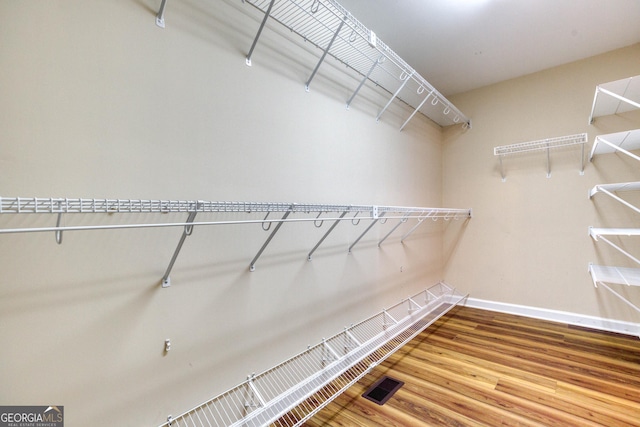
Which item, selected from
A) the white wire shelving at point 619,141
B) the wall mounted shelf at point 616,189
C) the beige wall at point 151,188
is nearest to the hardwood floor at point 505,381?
the beige wall at point 151,188

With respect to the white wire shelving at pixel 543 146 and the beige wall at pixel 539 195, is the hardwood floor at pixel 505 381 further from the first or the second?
the white wire shelving at pixel 543 146

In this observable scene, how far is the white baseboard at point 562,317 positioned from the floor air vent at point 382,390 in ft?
5.91

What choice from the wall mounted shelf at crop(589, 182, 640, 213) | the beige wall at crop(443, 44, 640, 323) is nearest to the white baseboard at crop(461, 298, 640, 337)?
the beige wall at crop(443, 44, 640, 323)

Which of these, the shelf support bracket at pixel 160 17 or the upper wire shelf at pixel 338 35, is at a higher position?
the upper wire shelf at pixel 338 35

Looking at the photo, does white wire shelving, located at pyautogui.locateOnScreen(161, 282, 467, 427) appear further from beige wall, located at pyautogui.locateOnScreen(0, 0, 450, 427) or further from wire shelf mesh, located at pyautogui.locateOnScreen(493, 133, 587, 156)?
wire shelf mesh, located at pyautogui.locateOnScreen(493, 133, 587, 156)

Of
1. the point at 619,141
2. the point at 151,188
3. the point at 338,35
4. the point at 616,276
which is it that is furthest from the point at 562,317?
the point at 151,188

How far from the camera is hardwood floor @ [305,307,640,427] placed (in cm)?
143

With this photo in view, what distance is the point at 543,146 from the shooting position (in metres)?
2.68

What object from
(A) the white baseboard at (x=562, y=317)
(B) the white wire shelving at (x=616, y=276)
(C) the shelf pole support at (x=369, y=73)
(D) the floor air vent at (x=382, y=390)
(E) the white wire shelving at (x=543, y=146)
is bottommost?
(D) the floor air vent at (x=382, y=390)

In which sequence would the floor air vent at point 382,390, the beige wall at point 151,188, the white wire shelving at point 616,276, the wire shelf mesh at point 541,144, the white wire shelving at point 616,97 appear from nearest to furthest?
1. the beige wall at point 151,188
2. the floor air vent at point 382,390
3. the white wire shelving at point 616,97
4. the white wire shelving at point 616,276
5. the wire shelf mesh at point 541,144

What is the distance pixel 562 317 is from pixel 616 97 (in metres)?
1.93

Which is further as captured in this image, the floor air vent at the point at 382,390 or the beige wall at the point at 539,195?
the beige wall at the point at 539,195

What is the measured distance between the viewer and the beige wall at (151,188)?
84cm

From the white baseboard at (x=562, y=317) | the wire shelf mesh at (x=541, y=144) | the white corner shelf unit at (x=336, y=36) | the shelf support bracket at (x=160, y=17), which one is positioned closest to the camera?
the shelf support bracket at (x=160, y=17)
